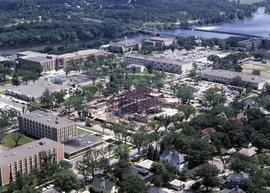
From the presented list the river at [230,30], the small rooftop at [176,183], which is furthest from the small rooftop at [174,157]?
the river at [230,30]

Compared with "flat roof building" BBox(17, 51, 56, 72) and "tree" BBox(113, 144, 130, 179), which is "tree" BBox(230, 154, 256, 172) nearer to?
"tree" BBox(113, 144, 130, 179)

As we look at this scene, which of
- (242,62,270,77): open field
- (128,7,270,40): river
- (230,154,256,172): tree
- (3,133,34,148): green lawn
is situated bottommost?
(3,133,34,148): green lawn

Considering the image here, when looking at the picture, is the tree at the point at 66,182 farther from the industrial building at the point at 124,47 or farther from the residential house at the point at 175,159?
the industrial building at the point at 124,47

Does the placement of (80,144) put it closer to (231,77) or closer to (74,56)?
(231,77)

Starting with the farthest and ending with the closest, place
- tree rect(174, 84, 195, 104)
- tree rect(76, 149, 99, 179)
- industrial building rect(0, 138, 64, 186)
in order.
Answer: tree rect(174, 84, 195, 104) < industrial building rect(0, 138, 64, 186) < tree rect(76, 149, 99, 179)

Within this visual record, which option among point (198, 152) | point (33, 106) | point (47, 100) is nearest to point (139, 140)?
point (198, 152)

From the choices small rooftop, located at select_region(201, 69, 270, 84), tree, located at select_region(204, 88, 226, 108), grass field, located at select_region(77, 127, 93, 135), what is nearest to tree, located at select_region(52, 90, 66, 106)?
grass field, located at select_region(77, 127, 93, 135)

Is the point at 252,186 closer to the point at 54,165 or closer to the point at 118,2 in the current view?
the point at 54,165
